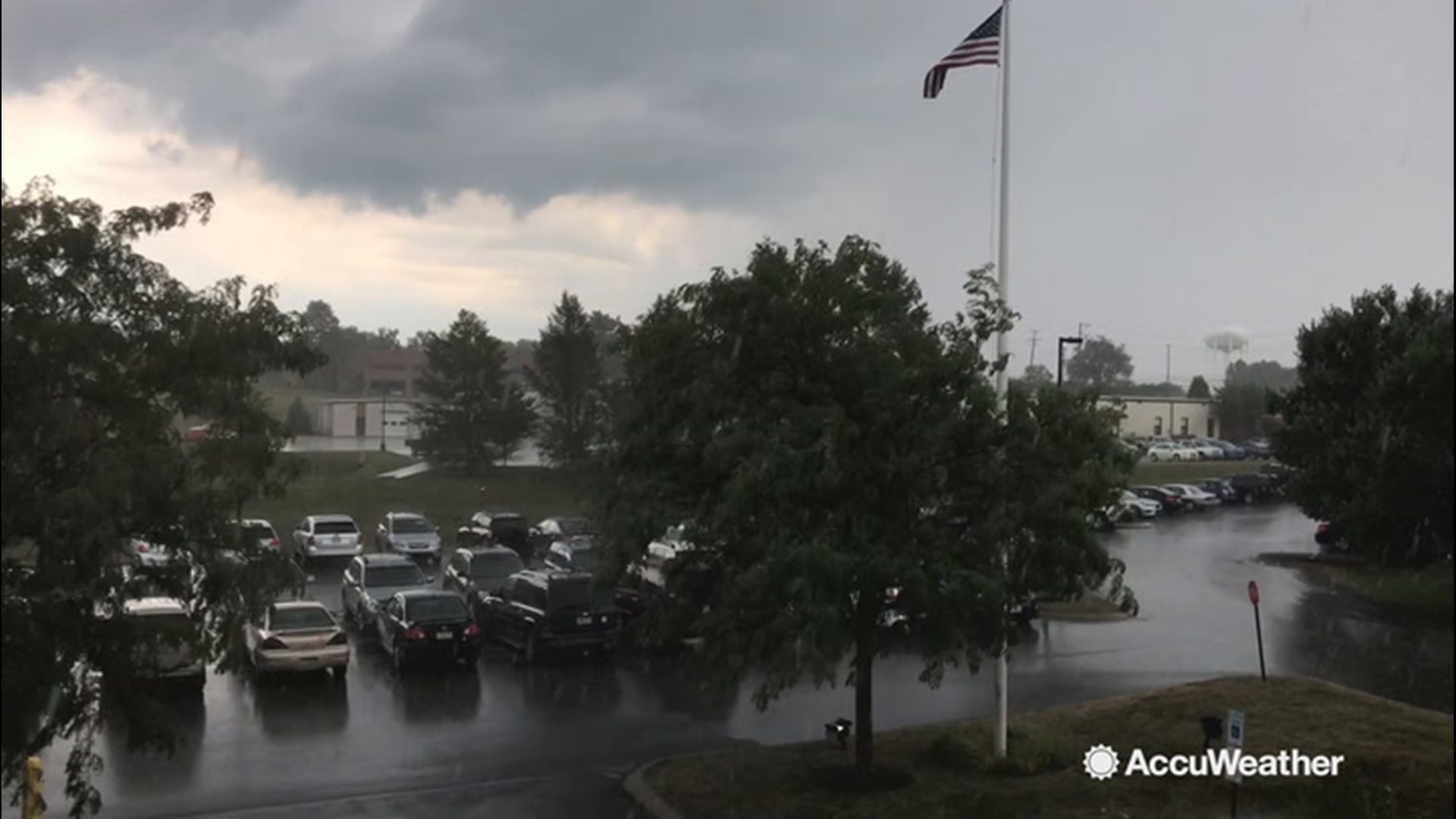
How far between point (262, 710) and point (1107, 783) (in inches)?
469

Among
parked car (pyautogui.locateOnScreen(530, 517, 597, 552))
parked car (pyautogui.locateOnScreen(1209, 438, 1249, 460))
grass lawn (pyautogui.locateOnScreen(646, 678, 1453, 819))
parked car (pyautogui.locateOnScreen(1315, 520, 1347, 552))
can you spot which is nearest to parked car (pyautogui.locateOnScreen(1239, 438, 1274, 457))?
parked car (pyautogui.locateOnScreen(1209, 438, 1249, 460))

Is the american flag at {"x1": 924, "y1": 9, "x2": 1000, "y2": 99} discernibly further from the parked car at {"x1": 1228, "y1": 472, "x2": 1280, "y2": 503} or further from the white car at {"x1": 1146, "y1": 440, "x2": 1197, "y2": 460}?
the white car at {"x1": 1146, "y1": 440, "x2": 1197, "y2": 460}

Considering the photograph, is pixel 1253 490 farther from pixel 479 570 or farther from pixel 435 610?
pixel 435 610

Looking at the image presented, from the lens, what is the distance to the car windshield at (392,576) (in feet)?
79.7

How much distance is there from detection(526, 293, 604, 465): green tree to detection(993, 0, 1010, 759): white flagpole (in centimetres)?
4364

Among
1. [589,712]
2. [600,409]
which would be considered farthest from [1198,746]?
[600,409]

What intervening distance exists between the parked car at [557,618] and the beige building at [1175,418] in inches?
3785

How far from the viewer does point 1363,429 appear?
97.1 ft

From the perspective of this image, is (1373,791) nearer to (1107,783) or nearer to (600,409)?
(1107,783)

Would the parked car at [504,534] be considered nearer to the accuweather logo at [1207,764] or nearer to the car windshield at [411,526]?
the car windshield at [411,526]

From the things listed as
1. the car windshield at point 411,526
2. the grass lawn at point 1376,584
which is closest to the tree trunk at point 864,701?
the grass lawn at point 1376,584

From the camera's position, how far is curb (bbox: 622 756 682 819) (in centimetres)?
1294

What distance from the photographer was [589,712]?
17.9m

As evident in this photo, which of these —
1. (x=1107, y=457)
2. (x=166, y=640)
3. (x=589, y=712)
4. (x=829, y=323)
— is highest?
(x=829, y=323)
